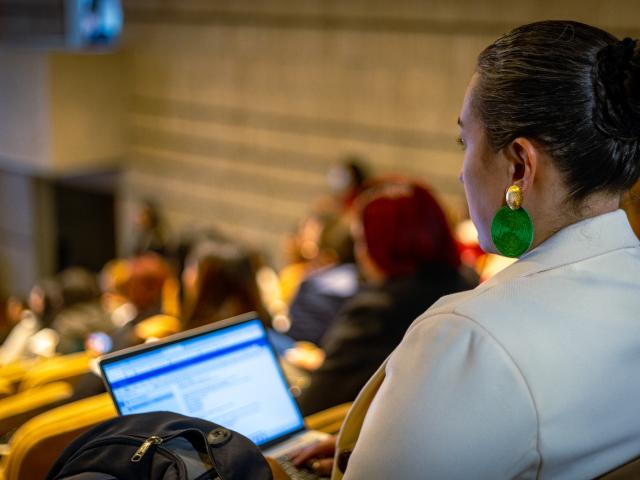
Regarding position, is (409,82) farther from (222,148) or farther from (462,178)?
(462,178)

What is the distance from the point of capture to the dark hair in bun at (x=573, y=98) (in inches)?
47.3

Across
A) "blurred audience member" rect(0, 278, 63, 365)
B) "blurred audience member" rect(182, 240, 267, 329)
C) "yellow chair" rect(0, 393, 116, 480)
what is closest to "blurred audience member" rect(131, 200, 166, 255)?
"blurred audience member" rect(0, 278, 63, 365)

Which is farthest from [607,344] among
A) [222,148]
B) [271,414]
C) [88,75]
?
[88,75]

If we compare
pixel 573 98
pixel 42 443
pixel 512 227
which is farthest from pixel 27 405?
pixel 573 98

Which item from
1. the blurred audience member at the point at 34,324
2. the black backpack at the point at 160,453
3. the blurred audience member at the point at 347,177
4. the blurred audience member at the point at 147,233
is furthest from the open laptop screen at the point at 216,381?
the blurred audience member at the point at 147,233

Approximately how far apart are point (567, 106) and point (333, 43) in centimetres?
727

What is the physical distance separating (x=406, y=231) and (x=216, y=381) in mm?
1406

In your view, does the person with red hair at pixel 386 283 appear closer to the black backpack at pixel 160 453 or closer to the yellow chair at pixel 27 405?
the yellow chair at pixel 27 405

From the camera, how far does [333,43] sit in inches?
325

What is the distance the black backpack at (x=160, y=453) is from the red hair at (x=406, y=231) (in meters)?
1.66

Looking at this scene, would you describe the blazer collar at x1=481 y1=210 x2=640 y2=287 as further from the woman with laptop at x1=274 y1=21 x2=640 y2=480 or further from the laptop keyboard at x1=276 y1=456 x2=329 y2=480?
the laptop keyboard at x1=276 y1=456 x2=329 y2=480

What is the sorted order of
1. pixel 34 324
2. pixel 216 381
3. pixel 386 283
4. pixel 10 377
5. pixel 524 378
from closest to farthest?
1. pixel 524 378
2. pixel 216 381
3. pixel 386 283
4. pixel 10 377
5. pixel 34 324

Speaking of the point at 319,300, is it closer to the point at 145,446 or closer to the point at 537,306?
the point at 145,446

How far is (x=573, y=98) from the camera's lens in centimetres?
120
